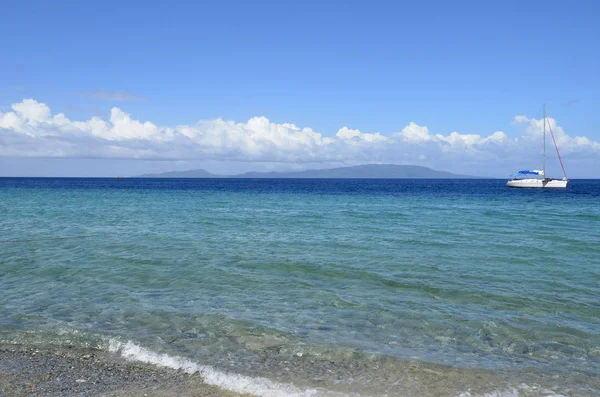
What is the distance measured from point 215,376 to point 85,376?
2374 mm

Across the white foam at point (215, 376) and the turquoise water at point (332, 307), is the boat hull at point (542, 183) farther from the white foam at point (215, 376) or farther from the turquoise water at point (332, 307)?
the white foam at point (215, 376)

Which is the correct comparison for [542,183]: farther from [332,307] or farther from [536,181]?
[332,307]

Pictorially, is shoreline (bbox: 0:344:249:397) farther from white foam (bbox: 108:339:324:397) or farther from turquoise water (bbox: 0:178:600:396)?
turquoise water (bbox: 0:178:600:396)

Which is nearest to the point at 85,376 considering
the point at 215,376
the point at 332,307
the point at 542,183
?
the point at 215,376

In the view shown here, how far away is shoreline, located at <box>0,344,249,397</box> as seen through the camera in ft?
25.7

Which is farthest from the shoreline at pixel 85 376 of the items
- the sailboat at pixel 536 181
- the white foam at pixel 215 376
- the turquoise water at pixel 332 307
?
the sailboat at pixel 536 181

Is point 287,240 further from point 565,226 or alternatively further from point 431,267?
point 565,226

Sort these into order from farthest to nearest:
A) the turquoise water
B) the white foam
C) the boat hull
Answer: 1. the boat hull
2. the turquoise water
3. the white foam

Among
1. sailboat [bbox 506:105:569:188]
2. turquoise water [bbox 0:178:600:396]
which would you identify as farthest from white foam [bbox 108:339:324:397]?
sailboat [bbox 506:105:569:188]

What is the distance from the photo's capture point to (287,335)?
10922mm

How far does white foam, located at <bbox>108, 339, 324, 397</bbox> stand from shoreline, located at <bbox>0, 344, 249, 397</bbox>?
17 centimetres

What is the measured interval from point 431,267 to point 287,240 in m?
9.92

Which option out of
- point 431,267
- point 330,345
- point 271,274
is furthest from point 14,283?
point 431,267

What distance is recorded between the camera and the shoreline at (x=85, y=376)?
25.7 feet
